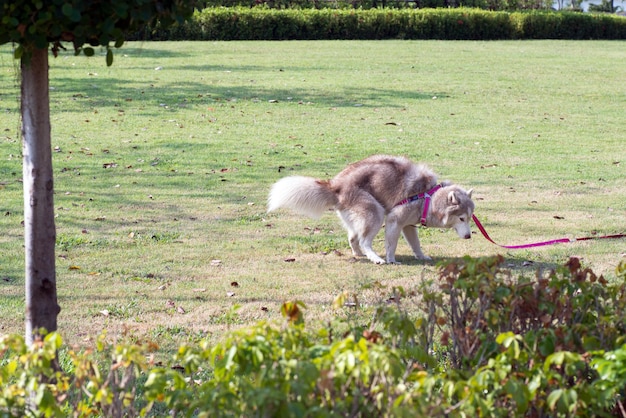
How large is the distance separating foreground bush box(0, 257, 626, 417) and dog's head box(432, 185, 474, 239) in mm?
4004

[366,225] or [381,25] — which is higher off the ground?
[381,25]

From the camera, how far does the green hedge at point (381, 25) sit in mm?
33906

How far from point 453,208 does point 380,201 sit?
27.1 inches

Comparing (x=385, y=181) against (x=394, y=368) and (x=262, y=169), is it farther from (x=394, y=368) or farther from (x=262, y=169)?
(x=394, y=368)

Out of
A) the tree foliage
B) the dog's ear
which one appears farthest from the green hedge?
the tree foliage

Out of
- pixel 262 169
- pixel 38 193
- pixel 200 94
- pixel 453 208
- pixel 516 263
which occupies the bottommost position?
pixel 516 263

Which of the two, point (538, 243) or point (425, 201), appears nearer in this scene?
point (425, 201)

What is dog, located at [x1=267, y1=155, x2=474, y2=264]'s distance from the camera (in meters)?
8.27

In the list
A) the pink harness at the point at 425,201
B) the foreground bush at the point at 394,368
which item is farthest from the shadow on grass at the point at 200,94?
the foreground bush at the point at 394,368

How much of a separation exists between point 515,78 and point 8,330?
20815 millimetres

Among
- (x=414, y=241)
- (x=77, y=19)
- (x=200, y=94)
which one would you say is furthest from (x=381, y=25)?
(x=77, y=19)

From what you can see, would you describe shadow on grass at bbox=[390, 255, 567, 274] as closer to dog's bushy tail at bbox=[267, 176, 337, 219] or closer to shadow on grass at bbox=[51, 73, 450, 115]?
dog's bushy tail at bbox=[267, 176, 337, 219]

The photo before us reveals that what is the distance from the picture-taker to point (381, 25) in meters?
36.5

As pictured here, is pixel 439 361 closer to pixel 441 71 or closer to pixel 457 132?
pixel 457 132
